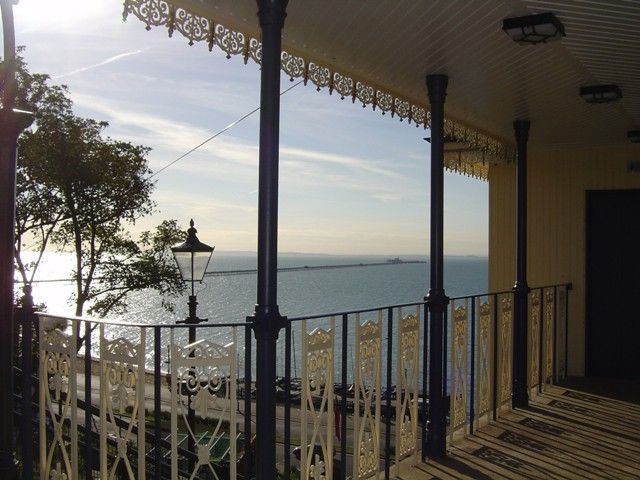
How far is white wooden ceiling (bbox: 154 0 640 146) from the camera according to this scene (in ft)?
10.2

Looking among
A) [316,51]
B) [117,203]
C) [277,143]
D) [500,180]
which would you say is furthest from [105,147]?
[277,143]

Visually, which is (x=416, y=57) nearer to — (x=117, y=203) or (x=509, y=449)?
(x=509, y=449)

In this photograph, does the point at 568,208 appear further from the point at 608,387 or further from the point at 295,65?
the point at 295,65

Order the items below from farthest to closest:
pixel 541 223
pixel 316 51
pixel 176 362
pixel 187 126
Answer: pixel 187 126 < pixel 541 223 < pixel 316 51 < pixel 176 362

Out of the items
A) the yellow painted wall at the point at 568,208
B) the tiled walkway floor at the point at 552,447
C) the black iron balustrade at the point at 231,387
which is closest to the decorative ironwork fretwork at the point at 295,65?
the yellow painted wall at the point at 568,208

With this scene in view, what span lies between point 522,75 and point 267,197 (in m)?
2.38

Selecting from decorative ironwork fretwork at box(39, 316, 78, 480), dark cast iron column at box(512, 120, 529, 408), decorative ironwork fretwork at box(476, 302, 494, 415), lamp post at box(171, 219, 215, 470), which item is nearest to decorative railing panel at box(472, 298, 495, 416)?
decorative ironwork fretwork at box(476, 302, 494, 415)

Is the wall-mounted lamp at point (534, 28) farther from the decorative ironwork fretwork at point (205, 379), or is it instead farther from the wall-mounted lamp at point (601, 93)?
the decorative ironwork fretwork at point (205, 379)

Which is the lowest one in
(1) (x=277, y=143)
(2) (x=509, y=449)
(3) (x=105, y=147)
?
(2) (x=509, y=449)

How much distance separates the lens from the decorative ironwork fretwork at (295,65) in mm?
2904

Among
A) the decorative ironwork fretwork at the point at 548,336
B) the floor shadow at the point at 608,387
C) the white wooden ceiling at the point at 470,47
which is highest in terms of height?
the white wooden ceiling at the point at 470,47

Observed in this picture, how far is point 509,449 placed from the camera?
4.12m

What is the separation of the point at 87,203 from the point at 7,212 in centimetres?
1359

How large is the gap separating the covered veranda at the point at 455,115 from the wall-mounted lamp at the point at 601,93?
0.06m
